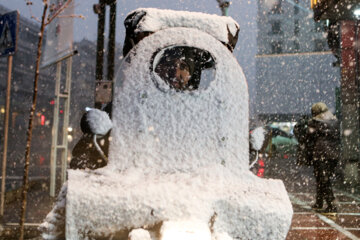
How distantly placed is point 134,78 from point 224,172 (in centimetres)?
88

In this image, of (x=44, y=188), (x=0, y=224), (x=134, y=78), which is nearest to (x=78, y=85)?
(x=44, y=188)

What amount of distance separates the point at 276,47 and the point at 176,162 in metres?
44.9

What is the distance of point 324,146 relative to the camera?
657 cm

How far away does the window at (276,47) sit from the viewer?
44344 mm

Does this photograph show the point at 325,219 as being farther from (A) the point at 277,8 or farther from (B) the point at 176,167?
(A) the point at 277,8

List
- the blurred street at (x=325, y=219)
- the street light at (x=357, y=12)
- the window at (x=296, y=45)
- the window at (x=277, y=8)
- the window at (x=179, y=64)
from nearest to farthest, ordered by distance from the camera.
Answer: the window at (x=179, y=64) < the blurred street at (x=325, y=219) < the street light at (x=357, y=12) < the window at (x=296, y=45) < the window at (x=277, y=8)

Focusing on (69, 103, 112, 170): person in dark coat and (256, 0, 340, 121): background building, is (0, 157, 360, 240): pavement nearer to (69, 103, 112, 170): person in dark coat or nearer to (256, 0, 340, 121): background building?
(69, 103, 112, 170): person in dark coat

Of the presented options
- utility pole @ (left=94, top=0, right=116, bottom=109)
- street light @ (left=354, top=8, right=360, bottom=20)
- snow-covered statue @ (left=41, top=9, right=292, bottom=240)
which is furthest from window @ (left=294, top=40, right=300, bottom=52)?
snow-covered statue @ (left=41, top=9, right=292, bottom=240)

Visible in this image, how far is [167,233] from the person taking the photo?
187 centimetres

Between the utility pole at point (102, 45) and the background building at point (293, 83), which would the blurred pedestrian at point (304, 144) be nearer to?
the utility pole at point (102, 45)

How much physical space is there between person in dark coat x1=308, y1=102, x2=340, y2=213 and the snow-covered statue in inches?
178

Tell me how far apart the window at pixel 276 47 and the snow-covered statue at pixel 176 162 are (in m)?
43.9

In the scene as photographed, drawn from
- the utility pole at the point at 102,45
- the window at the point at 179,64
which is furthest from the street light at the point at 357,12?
the window at the point at 179,64

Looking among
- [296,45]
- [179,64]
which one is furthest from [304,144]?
[296,45]
